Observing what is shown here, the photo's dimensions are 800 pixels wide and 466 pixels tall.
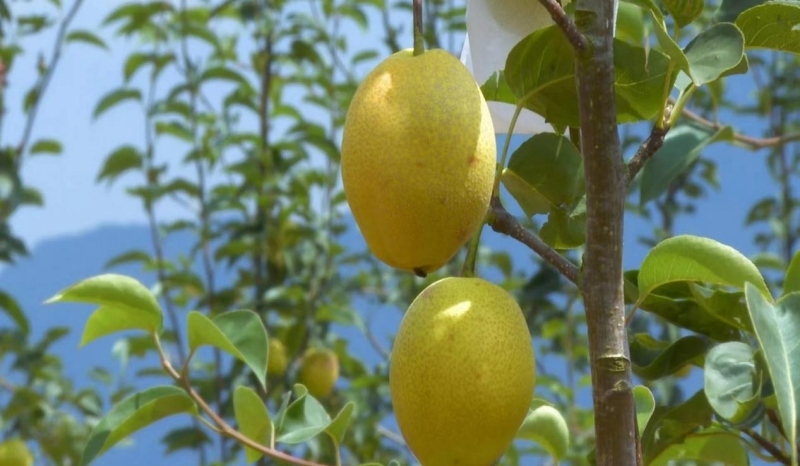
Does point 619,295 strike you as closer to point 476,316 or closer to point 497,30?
point 476,316

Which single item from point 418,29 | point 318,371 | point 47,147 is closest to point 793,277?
point 418,29

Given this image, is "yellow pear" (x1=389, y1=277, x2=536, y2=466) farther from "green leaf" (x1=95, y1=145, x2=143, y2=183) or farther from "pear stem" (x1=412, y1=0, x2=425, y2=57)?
"green leaf" (x1=95, y1=145, x2=143, y2=183)

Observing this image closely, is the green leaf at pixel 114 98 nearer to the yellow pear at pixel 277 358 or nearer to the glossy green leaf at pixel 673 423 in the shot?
the yellow pear at pixel 277 358

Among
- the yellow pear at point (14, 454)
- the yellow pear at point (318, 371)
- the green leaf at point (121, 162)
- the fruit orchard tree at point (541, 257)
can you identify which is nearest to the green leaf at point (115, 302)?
the fruit orchard tree at point (541, 257)

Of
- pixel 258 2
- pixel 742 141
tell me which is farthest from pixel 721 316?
pixel 258 2

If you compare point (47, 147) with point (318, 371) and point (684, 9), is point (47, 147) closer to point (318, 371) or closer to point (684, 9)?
point (318, 371)

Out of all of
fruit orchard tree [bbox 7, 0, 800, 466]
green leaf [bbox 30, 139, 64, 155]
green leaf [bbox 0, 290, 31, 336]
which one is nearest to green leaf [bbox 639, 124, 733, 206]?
fruit orchard tree [bbox 7, 0, 800, 466]
